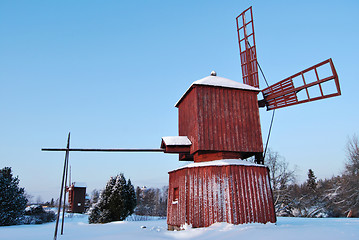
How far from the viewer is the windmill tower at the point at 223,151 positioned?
1188cm

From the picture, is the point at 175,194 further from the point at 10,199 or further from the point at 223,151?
the point at 10,199

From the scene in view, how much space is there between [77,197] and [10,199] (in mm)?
26252

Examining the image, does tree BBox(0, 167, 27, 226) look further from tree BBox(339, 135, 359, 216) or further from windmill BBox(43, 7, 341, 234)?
tree BBox(339, 135, 359, 216)

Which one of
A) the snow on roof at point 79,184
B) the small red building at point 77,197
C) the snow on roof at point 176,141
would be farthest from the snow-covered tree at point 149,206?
the snow on roof at point 176,141

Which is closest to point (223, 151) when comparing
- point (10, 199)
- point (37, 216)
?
point (10, 199)

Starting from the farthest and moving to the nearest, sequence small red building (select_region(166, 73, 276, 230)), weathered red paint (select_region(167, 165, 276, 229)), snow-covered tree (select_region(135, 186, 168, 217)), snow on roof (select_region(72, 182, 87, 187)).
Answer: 1. snow-covered tree (select_region(135, 186, 168, 217))
2. snow on roof (select_region(72, 182, 87, 187))
3. small red building (select_region(166, 73, 276, 230))
4. weathered red paint (select_region(167, 165, 276, 229))

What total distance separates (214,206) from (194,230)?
4.68 ft

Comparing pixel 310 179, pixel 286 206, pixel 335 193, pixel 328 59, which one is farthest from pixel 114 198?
pixel 310 179

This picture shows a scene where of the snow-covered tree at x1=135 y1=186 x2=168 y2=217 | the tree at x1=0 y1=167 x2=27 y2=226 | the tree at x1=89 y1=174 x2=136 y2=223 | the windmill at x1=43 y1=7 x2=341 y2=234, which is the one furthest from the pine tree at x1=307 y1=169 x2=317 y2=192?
the tree at x1=0 y1=167 x2=27 y2=226

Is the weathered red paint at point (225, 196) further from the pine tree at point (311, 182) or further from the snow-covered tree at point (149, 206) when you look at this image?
the pine tree at point (311, 182)

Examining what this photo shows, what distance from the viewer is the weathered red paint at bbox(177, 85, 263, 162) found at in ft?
42.6

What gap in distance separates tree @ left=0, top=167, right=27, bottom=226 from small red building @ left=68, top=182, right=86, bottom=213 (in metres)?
24.7

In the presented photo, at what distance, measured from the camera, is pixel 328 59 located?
1250 centimetres

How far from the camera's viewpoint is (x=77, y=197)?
48594 mm
